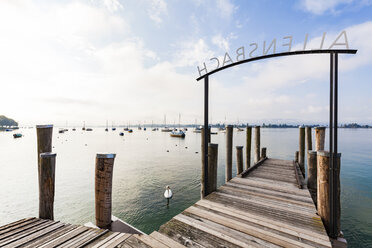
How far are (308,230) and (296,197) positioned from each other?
1971mm

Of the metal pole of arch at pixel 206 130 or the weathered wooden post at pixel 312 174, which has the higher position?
the metal pole of arch at pixel 206 130

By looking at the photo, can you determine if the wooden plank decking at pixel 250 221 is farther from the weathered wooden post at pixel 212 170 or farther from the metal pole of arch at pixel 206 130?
the metal pole of arch at pixel 206 130

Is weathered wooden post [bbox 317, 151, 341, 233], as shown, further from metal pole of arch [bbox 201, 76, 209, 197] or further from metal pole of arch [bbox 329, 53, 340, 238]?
metal pole of arch [bbox 201, 76, 209, 197]

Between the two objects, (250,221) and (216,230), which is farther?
(250,221)

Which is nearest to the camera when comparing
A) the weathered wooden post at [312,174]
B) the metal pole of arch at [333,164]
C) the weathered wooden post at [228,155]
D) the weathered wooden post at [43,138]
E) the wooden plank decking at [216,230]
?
the wooden plank decking at [216,230]

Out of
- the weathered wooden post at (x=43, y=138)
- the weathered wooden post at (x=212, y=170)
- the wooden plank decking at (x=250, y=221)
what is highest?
the weathered wooden post at (x=43, y=138)

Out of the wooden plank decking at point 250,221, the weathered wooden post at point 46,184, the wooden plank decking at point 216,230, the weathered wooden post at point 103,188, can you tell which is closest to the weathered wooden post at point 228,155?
the wooden plank decking at point 250,221

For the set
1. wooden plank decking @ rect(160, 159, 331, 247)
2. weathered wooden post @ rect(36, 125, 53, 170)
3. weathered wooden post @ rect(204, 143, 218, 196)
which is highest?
weathered wooden post @ rect(36, 125, 53, 170)

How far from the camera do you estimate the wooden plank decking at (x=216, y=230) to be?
8.93 ft

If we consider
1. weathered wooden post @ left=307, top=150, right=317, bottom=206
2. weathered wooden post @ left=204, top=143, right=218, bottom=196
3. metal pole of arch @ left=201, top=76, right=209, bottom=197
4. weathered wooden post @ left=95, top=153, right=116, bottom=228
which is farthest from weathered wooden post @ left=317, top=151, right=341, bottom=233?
weathered wooden post @ left=95, top=153, right=116, bottom=228

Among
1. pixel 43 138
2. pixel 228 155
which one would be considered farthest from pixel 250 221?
pixel 43 138

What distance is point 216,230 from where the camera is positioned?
305cm

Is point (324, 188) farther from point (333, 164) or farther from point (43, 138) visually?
point (43, 138)

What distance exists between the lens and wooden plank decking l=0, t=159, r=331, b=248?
272cm
